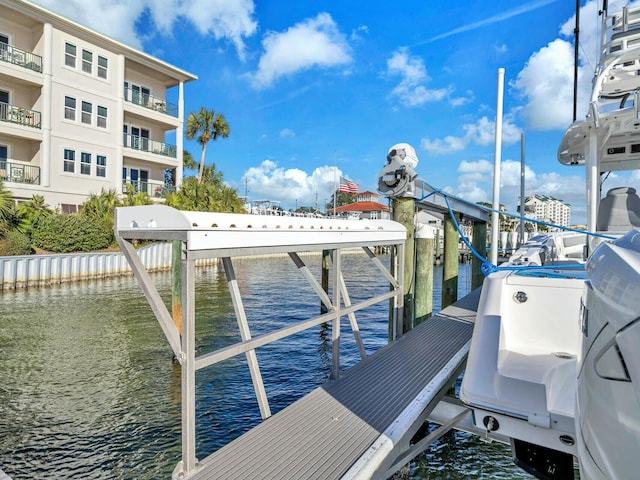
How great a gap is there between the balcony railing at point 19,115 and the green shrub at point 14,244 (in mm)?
6408

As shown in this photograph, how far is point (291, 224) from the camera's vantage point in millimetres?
3408

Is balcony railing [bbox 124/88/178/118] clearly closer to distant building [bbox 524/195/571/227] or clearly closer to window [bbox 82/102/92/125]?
window [bbox 82/102/92/125]

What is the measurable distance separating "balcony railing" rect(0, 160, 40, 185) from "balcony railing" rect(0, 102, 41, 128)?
78.0 inches

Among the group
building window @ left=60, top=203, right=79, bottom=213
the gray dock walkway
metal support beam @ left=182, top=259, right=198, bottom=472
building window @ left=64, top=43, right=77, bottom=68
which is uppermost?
building window @ left=64, top=43, right=77, bottom=68

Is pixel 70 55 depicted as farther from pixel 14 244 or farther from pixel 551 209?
pixel 551 209

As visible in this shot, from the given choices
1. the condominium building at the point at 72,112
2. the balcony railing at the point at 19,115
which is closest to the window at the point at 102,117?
the condominium building at the point at 72,112

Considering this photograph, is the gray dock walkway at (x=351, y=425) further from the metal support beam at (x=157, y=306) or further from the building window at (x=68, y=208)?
the building window at (x=68, y=208)

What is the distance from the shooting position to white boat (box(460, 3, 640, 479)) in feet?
4.69

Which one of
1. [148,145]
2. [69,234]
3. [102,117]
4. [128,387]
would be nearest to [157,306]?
[128,387]

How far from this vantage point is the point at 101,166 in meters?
23.4

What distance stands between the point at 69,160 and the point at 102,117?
331cm

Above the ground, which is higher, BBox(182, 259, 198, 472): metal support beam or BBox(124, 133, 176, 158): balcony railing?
BBox(124, 133, 176, 158): balcony railing

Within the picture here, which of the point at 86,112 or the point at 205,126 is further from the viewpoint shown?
the point at 205,126

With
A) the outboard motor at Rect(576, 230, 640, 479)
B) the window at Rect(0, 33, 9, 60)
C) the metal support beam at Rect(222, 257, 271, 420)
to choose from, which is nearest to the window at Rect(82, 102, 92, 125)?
the window at Rect(0, 33, 9, 60)
